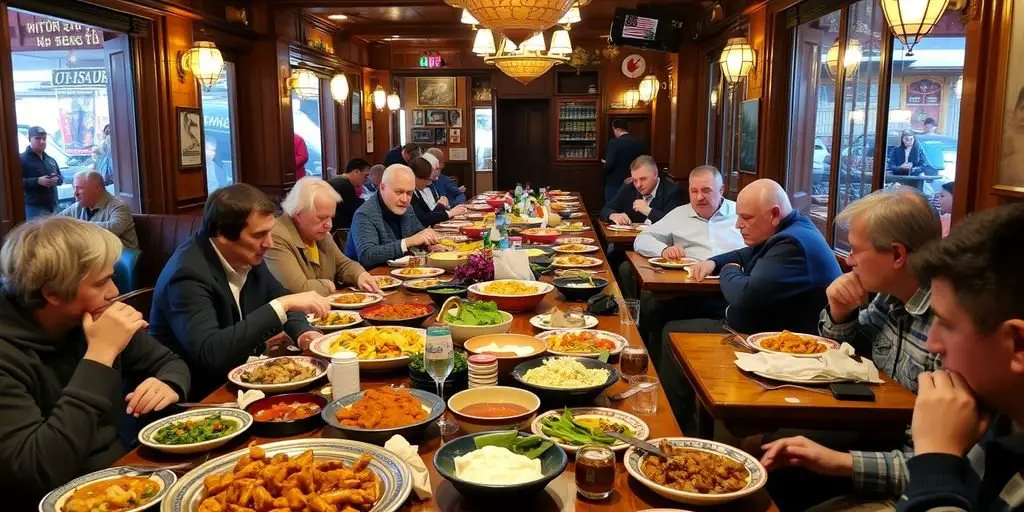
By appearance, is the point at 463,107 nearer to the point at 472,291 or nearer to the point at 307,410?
the point at 472,291

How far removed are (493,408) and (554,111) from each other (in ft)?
41.9

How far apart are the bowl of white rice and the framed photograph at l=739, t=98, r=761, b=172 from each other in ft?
19.4

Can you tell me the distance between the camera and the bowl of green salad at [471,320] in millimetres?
2587

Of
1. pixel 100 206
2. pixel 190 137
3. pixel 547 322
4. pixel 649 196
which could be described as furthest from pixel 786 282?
pixel 190 137

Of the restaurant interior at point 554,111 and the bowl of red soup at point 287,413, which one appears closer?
the bowl of red soup at point 287,413

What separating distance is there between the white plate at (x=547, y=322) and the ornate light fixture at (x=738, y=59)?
201 inches

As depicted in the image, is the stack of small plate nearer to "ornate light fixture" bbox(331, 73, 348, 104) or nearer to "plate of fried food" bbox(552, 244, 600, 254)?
"plate of fried food" bbox(552, 244, 600, 254)

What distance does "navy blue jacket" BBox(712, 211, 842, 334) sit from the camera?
3.29 meters

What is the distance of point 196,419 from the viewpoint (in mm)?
1902

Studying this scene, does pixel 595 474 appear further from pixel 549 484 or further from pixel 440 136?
pixel 440 136

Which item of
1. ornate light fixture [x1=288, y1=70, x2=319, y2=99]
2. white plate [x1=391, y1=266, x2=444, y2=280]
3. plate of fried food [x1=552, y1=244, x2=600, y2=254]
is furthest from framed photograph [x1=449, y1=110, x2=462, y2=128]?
white plate [x1=391, y1=266, x2=444, y2=280]

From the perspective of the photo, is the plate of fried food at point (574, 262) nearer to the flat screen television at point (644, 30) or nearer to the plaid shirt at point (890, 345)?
the plaid shirt at point (890, 345)

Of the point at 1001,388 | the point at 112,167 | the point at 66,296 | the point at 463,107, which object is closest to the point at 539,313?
the point at 66,296

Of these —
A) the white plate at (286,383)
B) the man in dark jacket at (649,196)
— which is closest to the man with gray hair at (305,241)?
the white plate at (286,383)
